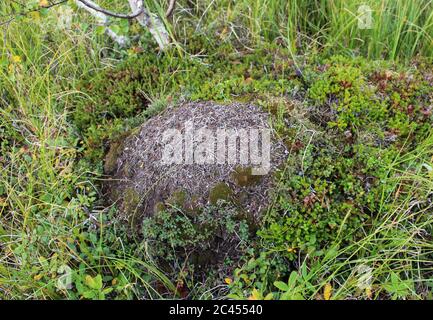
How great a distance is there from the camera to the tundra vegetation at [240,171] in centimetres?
264

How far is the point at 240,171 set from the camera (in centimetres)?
278

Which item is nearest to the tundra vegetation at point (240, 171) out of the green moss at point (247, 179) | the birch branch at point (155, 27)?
the birch branch at point (155, 27)

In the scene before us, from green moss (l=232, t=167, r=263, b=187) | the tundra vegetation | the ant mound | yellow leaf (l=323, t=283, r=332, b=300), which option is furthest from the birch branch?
yellow leaf (l=323, t=283, r=332, b=300)

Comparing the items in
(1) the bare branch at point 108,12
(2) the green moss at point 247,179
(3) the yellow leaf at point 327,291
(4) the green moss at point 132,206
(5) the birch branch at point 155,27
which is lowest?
(3) the yellow leaf at point 327,291

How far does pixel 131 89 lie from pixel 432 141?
96.0 inches

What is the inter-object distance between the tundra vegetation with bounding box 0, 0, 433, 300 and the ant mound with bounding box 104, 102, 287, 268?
0.03 meters

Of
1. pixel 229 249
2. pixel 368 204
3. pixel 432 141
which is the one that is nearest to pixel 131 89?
pixel 229 249

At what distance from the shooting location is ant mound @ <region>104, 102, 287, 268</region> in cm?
274

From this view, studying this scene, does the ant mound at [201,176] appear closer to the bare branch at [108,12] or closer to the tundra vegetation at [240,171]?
the tundra vegetation at [240,171]

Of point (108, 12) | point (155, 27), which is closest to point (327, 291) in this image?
point (108, 12)

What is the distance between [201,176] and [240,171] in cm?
27

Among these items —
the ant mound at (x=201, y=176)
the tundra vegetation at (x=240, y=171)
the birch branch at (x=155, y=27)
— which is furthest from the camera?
the birch branch at (x=155, y=27)

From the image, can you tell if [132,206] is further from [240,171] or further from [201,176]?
[240,171]

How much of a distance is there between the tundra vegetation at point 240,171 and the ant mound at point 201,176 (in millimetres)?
30
